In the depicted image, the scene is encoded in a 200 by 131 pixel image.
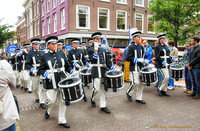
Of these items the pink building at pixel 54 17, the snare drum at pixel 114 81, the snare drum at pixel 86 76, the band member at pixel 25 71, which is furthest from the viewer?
the pink building at pixel 54 17

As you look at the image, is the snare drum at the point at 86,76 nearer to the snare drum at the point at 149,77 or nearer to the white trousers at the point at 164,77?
the snare drum at the point at 149,77

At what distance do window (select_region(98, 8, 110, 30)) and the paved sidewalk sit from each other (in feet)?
47.2

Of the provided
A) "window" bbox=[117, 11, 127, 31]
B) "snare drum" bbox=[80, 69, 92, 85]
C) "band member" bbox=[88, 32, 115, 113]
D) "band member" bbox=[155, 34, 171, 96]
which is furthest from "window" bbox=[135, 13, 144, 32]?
"band member" bbox=[88, 32, 115, 113]

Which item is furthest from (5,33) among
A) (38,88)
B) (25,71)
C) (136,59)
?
(136,59)

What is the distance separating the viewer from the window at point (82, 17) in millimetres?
17577

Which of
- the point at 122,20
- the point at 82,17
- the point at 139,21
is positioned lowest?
the point at 82,17

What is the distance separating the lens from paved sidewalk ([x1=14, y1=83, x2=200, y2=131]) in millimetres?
3807

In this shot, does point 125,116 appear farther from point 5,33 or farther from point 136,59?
point 5,33

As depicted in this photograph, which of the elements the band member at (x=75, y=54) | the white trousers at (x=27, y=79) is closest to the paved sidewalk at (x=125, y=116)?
the white trousers at (x=27, y=79)

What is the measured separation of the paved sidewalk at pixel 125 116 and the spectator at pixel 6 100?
180 centimetres

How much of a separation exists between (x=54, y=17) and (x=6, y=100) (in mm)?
21164

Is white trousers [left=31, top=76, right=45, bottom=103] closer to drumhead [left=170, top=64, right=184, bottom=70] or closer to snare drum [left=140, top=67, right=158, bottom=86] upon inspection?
snare drum [left=140, top=67, right=158, bottom=86]

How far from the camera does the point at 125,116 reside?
14.4 ft

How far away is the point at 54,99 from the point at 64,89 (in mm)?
826
